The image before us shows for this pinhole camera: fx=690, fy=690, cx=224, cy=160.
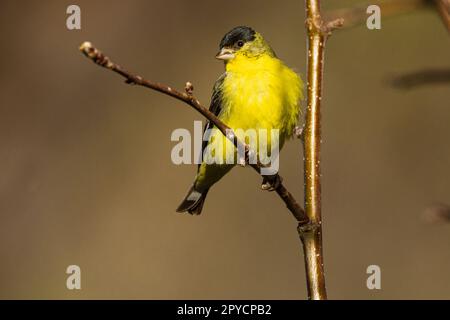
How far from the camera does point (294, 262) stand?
5.83 m

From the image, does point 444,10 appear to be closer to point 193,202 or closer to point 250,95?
point 250,95

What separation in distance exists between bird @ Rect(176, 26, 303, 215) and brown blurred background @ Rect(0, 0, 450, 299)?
83.2 inches

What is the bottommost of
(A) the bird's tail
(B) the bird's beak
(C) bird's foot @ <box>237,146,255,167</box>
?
(C) bird's foot @ <box>237,146,255,167</box>

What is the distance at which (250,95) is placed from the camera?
3527mm

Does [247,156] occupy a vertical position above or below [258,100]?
below

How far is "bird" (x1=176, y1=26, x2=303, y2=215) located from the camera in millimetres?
3500

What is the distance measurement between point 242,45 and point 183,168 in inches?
109

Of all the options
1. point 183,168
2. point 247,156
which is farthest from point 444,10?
point 183,168

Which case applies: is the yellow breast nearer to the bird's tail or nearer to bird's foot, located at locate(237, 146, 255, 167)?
the bird's tail

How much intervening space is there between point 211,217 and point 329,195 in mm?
1074

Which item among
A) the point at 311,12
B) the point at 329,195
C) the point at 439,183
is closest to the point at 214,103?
the point at 311,12

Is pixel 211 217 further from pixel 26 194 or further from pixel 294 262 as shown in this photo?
pixel 26 194

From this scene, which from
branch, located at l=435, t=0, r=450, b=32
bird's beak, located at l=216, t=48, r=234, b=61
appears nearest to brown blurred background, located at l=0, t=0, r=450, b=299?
bird's beak, located at l=216, t=48, r=234, b=61

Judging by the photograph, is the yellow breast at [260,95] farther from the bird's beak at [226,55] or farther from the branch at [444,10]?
the branch at [444,10]
